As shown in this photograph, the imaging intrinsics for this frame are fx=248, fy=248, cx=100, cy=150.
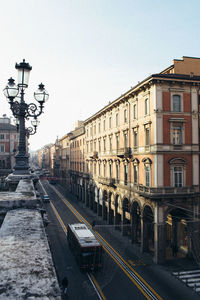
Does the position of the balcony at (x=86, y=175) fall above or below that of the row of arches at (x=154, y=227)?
above

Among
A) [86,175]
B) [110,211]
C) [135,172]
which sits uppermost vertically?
[135,172]

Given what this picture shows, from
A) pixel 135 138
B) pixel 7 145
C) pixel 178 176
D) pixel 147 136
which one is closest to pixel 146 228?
pixel 178 176

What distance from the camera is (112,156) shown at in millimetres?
37938

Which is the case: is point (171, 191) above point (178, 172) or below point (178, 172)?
below

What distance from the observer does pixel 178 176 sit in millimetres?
25625

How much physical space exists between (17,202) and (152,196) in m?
20.1

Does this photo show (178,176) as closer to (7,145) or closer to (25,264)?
(25,264)

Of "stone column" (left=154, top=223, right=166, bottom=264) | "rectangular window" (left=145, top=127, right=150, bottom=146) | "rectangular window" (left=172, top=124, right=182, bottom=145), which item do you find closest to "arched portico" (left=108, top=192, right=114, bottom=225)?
"rectangular window" (left=145, top=127, right=150, bottom=146)

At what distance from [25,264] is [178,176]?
80.0 feet

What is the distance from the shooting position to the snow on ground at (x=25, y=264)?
2.40m

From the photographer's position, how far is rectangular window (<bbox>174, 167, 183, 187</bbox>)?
25.6 meters

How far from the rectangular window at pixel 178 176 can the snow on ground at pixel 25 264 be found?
22.7 metres

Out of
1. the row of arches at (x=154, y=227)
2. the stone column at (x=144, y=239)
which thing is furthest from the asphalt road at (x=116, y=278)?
the row of arches at (x=154, y=227)

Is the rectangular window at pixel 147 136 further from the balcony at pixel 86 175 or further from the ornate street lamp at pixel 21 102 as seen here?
the balcony at pixel 86 175
